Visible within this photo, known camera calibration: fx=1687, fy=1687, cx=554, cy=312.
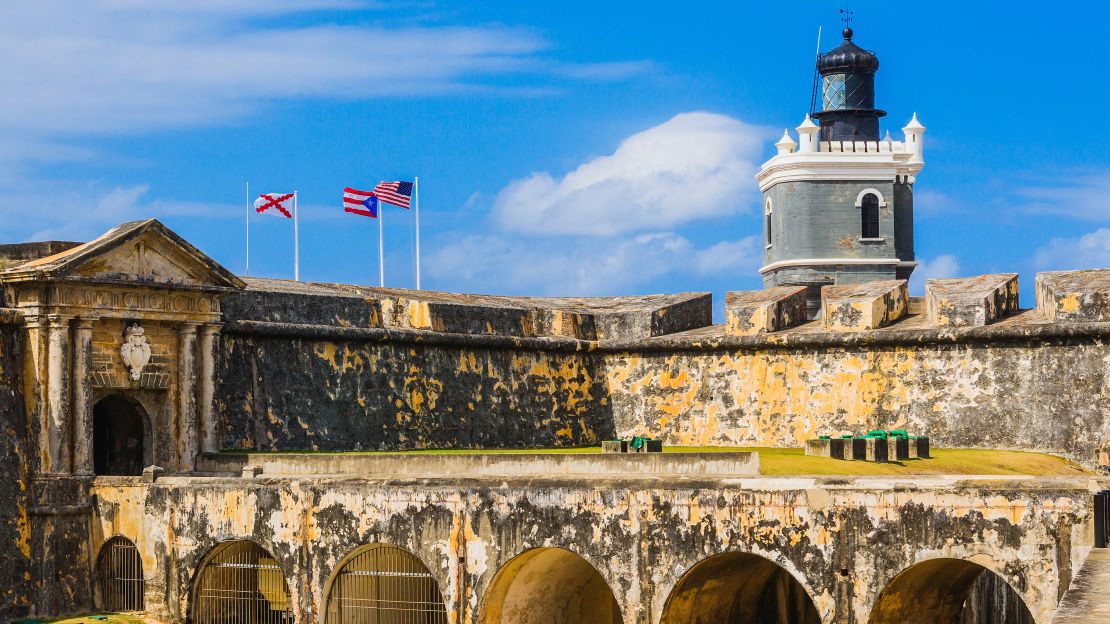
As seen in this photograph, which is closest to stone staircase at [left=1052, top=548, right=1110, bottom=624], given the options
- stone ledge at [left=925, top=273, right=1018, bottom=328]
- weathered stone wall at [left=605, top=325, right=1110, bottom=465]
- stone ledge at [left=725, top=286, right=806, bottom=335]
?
weathered stone wall at [left=605, top=325, right=1110, bottom=465]

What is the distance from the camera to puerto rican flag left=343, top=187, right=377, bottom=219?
35875 mm

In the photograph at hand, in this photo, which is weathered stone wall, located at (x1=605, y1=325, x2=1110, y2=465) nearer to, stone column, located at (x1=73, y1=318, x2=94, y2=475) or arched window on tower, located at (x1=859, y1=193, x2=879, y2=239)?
stone column, located at (x1=73, y1=318, x2=94, y2=475)

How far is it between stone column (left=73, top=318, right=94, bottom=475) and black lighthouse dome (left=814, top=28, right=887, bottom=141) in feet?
118

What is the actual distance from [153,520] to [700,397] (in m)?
11.5

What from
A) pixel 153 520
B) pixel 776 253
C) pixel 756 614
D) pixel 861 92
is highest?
pixel 861 92

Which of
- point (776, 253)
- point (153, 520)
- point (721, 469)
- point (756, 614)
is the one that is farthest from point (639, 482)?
point (776, 253)

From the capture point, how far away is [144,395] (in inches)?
1053

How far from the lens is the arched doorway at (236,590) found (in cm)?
2517

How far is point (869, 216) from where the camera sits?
5631 centimetres

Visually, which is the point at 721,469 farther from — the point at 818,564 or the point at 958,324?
the point at 958,324

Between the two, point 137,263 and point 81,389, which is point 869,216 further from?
point 81,389

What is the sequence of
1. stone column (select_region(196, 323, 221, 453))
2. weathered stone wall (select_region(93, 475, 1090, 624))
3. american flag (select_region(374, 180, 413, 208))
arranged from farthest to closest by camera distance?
american flag (select_region(374, 180, 413, 208)), stone column (select_region(196, 323, 221, 453)), weathered stone wall (select_region(93, 475, 1090, 624))

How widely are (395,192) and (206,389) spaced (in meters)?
10.0

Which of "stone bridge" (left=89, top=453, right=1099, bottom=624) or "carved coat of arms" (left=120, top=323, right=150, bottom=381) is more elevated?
"carved coat of arms" (left=120, top=323, right=150, bottom=381)
